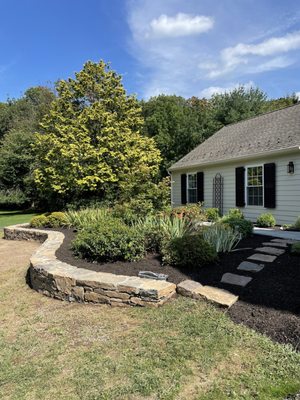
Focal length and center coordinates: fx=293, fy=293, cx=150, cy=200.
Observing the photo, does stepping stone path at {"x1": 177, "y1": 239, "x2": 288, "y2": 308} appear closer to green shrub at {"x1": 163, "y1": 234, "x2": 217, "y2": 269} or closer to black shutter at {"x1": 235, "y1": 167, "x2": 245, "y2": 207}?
green shrub at {"x1": 163, "y1": 234, "x2": 217, "y2": 269}

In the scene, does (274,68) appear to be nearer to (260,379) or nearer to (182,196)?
(182,196)

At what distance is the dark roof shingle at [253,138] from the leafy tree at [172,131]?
17.0 ft

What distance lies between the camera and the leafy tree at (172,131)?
19547mm

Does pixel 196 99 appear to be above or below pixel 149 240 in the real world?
above

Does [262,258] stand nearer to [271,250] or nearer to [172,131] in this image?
[271,250]

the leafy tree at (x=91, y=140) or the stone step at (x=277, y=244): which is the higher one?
the leafy tree at (x=91, y=140)

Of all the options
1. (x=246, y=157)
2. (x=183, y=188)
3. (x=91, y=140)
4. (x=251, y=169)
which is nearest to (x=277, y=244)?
(x=246, y=157)

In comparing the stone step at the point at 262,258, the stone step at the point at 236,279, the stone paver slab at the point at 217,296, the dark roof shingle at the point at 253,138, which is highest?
the dark roof shingle at the point at 253,138

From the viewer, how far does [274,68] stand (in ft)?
48.3

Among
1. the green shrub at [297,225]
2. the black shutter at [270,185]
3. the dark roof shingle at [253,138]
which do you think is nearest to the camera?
the green shrub at [297,225]

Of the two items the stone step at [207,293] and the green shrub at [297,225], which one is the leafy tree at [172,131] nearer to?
the green shrub at [297,225]

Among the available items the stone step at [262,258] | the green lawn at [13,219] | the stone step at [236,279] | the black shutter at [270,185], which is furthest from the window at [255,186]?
the green lawn at [13,219]

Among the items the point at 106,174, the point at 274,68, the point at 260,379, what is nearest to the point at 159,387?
the point at 260,379

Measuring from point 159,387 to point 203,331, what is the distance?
0.85m
